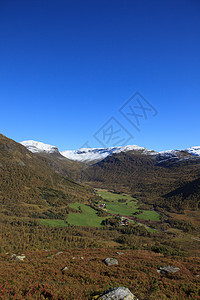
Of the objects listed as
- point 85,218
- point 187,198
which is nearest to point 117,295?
point 85,218

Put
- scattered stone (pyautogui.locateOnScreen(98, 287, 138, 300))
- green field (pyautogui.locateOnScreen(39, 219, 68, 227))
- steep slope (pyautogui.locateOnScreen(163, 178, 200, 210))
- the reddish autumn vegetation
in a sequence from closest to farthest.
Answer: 1. scattered stone (pyautogui.locateOnScreen(98, 287, 138, 300))
2. the reddish autumn vegetation
3. green field (pyautogui.locateOnScreen(39, 219, 68, 227))
4. steep slope (pyautogui.locateOnScreen(163, 178, 200, 210))

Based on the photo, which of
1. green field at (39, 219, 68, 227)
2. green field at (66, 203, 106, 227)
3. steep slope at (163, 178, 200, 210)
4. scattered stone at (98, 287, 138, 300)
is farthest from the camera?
steep slope at (163, 178, 200, 210)

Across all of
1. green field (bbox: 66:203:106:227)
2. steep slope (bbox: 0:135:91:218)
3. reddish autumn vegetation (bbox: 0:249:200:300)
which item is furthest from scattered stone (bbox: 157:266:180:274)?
steep slope (bbox: 0:135:91:218)

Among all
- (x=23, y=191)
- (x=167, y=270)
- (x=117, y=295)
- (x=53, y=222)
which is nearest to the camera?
(x=117, y=295)

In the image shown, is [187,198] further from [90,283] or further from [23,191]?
[90,283]

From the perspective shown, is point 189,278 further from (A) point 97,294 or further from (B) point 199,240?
(B) point 199,240

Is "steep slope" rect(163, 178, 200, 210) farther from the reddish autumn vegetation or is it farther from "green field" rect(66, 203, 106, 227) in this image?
the reddish autumn vegetation

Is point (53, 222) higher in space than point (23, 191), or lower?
lower

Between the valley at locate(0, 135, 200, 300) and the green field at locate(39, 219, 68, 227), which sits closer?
the valley at locate(0, 135, 200, 300)

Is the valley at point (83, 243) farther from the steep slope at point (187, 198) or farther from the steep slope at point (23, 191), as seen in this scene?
the steep slope at point (187, 198)

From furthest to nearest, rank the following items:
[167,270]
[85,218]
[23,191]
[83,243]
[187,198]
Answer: [187,198] → [23,191] → [85,218] → [83,243] → [167,270]

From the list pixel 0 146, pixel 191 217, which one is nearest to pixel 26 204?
pixel 0 146
